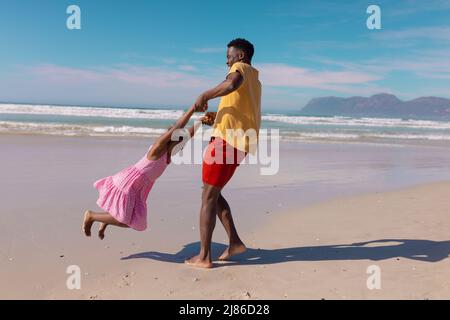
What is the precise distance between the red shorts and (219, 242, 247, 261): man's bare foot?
68 centimetres

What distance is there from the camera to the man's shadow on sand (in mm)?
4004

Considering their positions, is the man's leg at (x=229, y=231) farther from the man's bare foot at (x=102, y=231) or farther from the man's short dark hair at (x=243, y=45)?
the man's short dark hair at (x=243, y=45)

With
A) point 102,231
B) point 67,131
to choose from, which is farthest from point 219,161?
point 67,131

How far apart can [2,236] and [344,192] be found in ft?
16.6

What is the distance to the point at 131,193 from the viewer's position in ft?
12.6

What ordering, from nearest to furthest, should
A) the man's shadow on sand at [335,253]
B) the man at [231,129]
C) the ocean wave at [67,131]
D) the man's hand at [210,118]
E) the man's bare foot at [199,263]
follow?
the man at [231,129], the man's bare foot at [199,263], the man's hand at [210,118], the man's shadow on sand at [335,253], the ocean wave at [67,131]

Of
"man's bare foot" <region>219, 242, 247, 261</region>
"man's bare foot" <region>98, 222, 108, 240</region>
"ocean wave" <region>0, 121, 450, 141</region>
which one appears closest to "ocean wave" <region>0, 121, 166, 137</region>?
"ocean wave" <region>0, 121, 450, 141</region>

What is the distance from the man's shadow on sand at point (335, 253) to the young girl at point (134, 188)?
370mm

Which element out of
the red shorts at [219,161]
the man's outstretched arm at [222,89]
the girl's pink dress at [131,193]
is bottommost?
the girl's pink dress at [131,193]

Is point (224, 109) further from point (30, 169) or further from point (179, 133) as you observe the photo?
point (30, 169)

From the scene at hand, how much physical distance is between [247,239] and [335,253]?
92 cm

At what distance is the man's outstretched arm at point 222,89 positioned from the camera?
3.37 m

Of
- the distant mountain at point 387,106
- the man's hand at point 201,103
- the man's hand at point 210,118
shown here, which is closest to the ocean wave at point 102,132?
the man's hand at point 210,118
